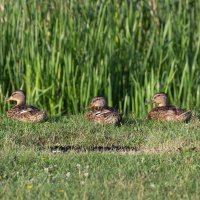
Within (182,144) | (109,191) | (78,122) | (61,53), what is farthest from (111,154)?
(61,53)

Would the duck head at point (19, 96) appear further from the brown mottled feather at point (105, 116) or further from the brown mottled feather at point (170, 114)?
the brown mottled feather at point (170, 114)

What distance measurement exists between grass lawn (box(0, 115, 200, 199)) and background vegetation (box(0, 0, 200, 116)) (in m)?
1.39

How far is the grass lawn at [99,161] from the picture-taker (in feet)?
25.0

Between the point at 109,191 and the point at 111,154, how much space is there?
176 cm

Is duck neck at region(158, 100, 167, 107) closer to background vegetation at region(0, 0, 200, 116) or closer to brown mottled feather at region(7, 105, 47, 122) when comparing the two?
background vegetation at region(0, 0, 200, 116)

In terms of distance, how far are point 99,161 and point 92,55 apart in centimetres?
457

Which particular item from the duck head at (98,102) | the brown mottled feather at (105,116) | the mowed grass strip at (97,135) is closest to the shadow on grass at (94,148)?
the mowed grass strip at (97,135)

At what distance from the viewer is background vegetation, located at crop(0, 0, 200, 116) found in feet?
43.7

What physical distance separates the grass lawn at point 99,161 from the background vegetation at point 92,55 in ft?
4.56

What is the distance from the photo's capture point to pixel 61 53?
43.9 ft

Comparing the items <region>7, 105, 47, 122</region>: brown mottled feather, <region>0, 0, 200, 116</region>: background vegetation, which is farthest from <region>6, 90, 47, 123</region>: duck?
<region>0, 0, 200, 116</region>: background vegetation

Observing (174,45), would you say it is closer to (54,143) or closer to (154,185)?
(54,143)

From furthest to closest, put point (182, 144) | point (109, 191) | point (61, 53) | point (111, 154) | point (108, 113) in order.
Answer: point (61, 53)
point (108, 113)
point (182, 144)
point (111, 154)
point (109, 191)

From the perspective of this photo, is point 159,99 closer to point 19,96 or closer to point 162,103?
point 162,103
